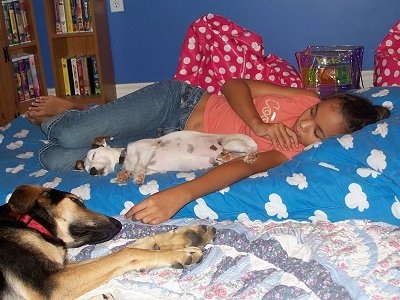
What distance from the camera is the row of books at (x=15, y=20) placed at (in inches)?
166

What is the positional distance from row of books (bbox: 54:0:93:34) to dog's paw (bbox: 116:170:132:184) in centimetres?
228

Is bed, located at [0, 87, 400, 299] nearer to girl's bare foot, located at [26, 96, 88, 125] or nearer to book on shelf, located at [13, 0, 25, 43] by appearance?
girl's bare foot, located at [26, 96, 88, 125]

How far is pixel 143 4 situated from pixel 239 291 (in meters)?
3.32

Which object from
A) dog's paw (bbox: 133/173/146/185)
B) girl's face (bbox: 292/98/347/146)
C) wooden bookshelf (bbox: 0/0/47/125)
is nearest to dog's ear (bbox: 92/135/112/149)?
dog's paw (bbox: 133/173/146/185)

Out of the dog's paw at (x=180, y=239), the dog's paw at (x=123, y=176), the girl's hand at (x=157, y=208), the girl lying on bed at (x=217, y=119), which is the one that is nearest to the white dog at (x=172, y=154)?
the dog's paw at (x=123, y=176)

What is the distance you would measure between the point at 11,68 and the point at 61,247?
2.74 m

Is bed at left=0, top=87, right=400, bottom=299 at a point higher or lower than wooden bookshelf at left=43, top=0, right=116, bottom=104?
lower

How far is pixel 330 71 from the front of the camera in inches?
A: 153

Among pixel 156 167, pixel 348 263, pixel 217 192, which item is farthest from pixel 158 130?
pixel 348 263

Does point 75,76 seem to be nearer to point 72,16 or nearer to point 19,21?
point 72,16

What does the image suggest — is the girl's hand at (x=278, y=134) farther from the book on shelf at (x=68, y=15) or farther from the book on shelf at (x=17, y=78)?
the book on shelf at (x=17, y=78)

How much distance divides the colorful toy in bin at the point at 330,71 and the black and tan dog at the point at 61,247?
231 centimetres

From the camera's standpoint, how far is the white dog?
2.40 meters

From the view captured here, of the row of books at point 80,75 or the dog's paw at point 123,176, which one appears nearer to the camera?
the dog's paw at point 123,176
